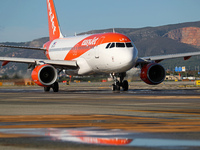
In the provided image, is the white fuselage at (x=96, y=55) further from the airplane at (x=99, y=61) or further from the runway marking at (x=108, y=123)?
the runway marking at (x=108, y=123)

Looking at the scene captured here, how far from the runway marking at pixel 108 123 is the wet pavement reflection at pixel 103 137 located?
26.5 inches

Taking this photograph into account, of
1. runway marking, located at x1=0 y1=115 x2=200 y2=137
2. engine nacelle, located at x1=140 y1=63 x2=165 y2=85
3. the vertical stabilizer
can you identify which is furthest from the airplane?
runway marking, located at x1=0 y1=115 x2=200 y2=137

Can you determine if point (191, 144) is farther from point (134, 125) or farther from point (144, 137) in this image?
point (134, 125)

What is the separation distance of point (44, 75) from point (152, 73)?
8871mm

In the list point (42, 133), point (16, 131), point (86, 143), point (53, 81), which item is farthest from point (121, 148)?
point (53, 81)

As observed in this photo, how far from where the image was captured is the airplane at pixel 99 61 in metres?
35.0

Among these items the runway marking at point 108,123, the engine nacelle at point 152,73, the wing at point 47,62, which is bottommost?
the runway marking at point 108,123

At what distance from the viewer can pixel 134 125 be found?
1151 cm

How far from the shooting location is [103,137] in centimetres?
926

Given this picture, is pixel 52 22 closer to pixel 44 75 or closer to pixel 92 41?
pixel 92 41

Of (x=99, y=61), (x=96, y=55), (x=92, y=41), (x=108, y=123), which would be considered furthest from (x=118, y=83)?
(x=108, y=123)

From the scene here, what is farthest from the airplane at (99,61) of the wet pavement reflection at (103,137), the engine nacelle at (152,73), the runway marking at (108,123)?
the wet pavement reflection at (103,137)

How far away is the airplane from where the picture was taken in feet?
115

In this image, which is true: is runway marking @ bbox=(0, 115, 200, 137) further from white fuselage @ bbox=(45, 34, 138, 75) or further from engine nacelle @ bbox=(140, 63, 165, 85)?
engine nacelle @ bbox=(140, 63, 165, 85)
